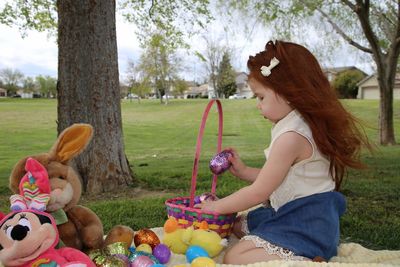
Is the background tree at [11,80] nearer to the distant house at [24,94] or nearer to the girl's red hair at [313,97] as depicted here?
the distant house at [24,94]

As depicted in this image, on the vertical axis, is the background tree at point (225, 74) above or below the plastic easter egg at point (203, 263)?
above

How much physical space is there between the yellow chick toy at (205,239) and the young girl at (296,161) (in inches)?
4.5

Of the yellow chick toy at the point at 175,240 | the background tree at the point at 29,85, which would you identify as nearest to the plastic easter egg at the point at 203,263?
the yellow chick toy at the point at 175,240

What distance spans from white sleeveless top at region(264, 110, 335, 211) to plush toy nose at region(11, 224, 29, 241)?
127 cm

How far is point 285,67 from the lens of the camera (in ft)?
7.80

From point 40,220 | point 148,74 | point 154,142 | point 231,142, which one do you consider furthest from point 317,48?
point 148,74

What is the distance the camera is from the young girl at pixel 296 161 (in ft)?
7.50

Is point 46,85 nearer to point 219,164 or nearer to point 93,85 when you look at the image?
point 93,85

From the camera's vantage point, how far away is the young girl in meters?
2.29

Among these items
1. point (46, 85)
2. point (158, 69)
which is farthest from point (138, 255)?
point (46, 85)

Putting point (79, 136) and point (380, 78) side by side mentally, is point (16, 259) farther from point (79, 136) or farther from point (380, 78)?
point (380, 78)

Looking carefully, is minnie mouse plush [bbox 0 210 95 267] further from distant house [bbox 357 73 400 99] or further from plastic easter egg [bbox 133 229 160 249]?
distant house [bbox 357 73 400 99]

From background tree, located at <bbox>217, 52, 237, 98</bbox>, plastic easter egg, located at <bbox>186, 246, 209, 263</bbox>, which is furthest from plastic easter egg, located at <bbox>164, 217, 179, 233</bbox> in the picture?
background tree, located at <bbox>217, 52, 237, 98</bbox>

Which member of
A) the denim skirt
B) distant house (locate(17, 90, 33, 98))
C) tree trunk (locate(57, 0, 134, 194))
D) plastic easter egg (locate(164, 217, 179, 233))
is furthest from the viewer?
distant house (locate(17, 90, 33, 98))
